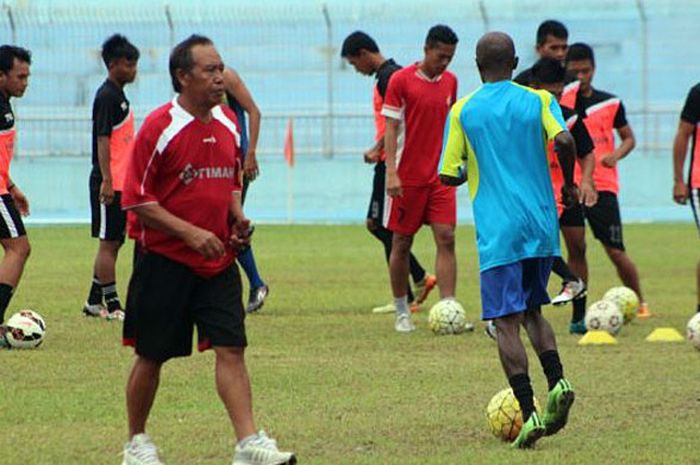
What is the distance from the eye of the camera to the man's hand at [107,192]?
14508 millimetres

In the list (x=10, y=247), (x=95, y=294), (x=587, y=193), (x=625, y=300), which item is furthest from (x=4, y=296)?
(x=625, y=300)

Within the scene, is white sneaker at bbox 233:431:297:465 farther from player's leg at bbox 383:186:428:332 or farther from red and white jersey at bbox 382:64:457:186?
red and white jersey at bbox 382:64:457:186

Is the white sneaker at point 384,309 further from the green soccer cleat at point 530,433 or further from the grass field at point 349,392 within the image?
the green soccer cleat at point 530,433

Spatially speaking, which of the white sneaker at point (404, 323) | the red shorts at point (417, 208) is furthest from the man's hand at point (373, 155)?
the white sneaker at point (404, 323)

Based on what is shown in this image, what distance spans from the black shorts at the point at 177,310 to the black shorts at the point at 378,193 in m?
7.69

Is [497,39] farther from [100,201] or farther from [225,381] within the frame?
[100,201]

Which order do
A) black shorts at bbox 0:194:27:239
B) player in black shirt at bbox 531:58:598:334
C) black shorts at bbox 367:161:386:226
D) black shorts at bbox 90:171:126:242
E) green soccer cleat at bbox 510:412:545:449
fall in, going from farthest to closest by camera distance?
black shorts at bbox 367:161:386:226, black shorts at bbox 90:171:126:242, black shorts at bbox 0:194:27:239, player in black shirt at bbox 531:58:598:334, green soccer cleat at bbox 510:412:545:449

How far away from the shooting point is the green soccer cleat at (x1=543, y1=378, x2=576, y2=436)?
839cm

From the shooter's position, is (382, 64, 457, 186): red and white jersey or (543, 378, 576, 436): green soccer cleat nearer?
(543, 378, 576, 436): green soccer cleat

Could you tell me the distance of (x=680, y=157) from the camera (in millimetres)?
14391

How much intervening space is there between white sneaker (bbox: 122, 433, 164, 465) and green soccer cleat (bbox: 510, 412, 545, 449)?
1.74 meters

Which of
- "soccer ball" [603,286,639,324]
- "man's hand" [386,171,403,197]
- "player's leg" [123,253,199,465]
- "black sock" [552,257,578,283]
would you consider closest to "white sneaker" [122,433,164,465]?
"player's leg" [123,253,199,465]

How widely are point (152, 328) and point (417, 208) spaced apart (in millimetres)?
6583

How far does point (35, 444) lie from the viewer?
8.50m
